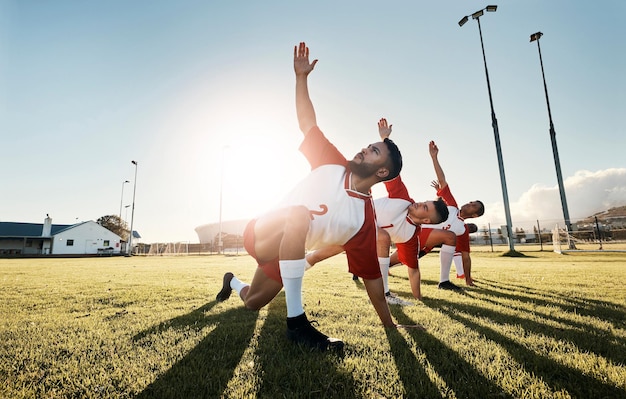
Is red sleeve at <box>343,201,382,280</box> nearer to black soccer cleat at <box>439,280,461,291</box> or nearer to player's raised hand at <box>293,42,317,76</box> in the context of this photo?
player's raised hand at <box>293,42,317,76</box>

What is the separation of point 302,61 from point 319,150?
1.14 metres

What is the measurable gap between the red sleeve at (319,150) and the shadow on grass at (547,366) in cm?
213

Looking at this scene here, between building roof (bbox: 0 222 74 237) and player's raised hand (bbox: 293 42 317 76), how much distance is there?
65853mm

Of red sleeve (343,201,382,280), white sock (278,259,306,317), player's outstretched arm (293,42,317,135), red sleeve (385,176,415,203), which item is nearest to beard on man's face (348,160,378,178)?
red sleeve (343,201,382,280)

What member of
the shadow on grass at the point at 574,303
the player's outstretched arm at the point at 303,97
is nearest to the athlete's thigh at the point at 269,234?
the player's outstretched arm at the point at 303,97

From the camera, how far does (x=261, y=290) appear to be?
3.53 metres

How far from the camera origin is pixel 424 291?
220 inches

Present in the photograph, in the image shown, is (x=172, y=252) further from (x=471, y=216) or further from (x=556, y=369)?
(x=556, y=369)

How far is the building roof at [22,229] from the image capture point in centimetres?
5003

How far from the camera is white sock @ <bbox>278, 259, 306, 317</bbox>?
102 inches

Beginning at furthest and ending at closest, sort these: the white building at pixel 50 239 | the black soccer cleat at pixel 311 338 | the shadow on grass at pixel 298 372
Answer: the white building at pixel 50 239 → the black soccer cleat at pixel 311 338 → the shadow on grass at pixel 298 372

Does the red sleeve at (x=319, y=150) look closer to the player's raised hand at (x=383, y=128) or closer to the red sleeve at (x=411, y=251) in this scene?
the red sleeve at (x=411, y=251)

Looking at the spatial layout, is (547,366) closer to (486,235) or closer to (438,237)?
(438,237)

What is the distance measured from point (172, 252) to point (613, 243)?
2026 inches
